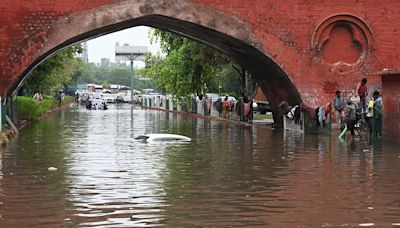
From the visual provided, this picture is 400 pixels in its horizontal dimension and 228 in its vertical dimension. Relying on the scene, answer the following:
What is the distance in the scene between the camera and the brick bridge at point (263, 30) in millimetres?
27016

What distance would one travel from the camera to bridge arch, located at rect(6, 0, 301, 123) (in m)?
27.1

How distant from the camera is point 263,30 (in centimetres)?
2881

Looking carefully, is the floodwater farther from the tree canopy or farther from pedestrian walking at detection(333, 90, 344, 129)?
the tree canopy

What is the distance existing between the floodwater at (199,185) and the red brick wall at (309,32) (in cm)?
761

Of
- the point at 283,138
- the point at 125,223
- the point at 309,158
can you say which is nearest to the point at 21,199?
the point at 125,223

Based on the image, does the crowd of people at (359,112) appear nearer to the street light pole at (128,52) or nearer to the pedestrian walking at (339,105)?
the pedestrian walking at (339,105)

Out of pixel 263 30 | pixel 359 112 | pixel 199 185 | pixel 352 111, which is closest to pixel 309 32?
pixel 263 30

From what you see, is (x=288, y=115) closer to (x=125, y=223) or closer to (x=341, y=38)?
(x=341, y=38)

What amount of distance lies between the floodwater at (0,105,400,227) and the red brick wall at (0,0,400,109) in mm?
7605

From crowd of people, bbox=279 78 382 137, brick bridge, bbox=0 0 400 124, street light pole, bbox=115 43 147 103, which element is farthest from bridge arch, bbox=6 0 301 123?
street light pole, bbox=115 43 147 103

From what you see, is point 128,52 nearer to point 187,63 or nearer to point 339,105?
point 187,63

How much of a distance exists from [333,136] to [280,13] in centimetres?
564

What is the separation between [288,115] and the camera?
30422 millimetres

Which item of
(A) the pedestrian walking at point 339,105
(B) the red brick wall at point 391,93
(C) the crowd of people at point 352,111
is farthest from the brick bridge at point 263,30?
(B) the red brick wall at point 391,93
